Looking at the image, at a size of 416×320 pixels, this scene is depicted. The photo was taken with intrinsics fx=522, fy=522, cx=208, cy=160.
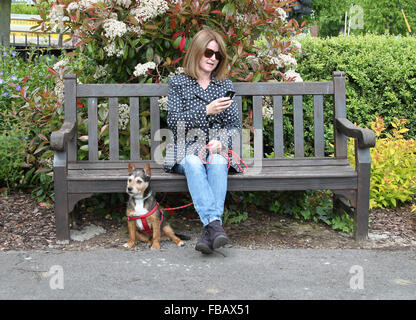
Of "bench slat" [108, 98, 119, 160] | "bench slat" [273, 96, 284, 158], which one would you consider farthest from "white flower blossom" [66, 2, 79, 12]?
"bench slat" [273, 96, 284, 158]

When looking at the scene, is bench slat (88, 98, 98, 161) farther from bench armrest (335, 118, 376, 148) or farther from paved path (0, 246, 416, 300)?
bench armrest (335, 118, 376, 148)

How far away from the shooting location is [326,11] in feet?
84.1

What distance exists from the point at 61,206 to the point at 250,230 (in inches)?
61.7

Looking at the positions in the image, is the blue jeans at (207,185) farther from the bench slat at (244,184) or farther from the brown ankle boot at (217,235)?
the bench slat at (244,184)

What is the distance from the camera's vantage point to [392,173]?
4895 mm

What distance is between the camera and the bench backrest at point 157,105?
4.46m

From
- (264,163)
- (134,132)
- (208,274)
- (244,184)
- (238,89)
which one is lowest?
(208,274)

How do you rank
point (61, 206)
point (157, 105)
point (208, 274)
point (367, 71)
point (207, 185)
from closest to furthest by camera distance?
→ point (208, 274)
point (207, 185)
point (61, 206)
point (157, 105)
point (367, 71)

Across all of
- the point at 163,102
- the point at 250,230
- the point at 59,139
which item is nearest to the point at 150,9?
the point at 163,102

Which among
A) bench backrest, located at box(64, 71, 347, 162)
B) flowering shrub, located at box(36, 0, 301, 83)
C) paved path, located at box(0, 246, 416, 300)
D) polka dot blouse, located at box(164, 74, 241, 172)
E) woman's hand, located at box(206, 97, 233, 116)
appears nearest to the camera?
paved path, located at box(0, 246, 416, 300)

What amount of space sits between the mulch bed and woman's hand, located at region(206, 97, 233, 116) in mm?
1045

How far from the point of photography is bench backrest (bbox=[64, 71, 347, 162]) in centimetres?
446

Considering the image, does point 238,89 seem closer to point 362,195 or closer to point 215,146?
point 215,146

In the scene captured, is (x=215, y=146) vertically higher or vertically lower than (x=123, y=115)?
lower
